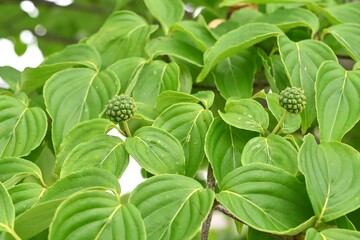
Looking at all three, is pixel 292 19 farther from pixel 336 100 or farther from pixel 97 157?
pixel 97 157

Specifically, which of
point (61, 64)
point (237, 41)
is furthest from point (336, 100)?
point (61, 64)

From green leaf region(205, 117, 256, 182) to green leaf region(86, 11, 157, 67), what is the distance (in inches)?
10.0

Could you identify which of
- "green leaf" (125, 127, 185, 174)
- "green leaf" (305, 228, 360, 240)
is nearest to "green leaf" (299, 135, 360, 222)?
"green leaf" (305, 228, 360, 240)

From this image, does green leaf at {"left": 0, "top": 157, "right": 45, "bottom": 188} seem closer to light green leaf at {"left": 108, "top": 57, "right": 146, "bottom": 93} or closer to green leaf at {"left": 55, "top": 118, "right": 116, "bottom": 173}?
green leaf at {"left": 55, "top": 118, "right": 116, "bottom": 173}

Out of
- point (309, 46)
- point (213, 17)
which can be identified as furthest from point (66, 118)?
point (213, 17)

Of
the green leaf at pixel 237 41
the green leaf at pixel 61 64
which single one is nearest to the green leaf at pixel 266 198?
the green leaf at pixel 237 41

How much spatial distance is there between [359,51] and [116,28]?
1.23 feet

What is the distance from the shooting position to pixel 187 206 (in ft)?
2.13

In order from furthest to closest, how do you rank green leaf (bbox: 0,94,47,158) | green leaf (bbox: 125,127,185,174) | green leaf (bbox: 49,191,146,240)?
1. green leaf (bbox: 0,94,47,158)
2. green leaf (bbox: 125,127,185,174)
3. green leaf (bbox: 49,191,146,240)

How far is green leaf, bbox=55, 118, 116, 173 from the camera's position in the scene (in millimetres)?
787

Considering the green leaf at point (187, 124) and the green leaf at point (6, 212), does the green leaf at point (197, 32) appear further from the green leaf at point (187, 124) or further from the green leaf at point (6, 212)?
the green leaf at point (6, 212)

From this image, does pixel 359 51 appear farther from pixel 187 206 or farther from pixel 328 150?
pixel 187 206

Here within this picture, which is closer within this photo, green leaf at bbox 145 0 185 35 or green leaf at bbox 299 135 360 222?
green leaf at bbox 299 135 360 222

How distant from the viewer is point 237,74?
944mm
